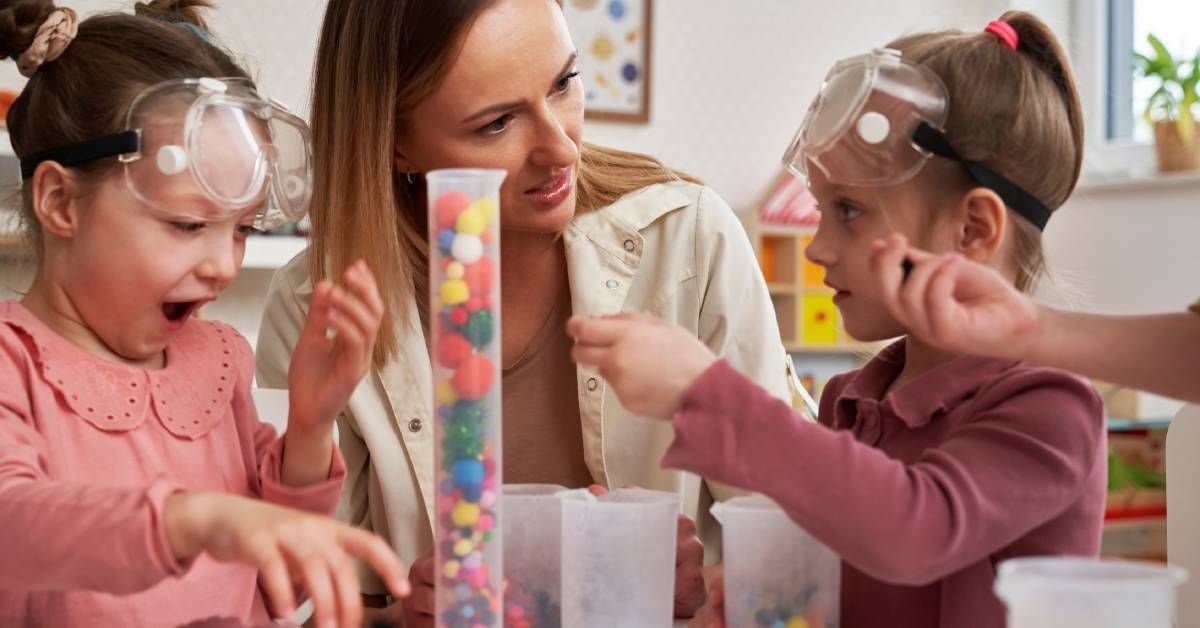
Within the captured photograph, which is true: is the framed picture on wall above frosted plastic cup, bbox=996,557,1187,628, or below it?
above

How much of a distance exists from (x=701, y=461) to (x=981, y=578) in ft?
0.90

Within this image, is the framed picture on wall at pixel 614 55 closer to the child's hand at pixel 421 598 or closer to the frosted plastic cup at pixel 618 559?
the child's hand at pixel 421 598

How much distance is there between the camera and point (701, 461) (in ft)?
3.20

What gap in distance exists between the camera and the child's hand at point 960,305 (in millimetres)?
941

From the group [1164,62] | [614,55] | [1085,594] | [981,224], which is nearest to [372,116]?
[981,224]

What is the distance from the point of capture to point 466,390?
3.22 feet

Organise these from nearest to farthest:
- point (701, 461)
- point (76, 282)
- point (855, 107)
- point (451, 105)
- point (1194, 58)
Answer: point (701, 461), point (855, 107), point (76, 282), point (451, 105), point (1194, 58)

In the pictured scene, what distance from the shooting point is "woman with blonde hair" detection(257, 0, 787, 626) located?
1.61 meters

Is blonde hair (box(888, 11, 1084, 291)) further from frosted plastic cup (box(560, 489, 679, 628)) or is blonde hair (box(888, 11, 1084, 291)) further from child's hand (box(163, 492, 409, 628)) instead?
child's hand (box(163, 492, 409, 628))

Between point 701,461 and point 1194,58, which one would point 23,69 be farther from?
point 1194,58

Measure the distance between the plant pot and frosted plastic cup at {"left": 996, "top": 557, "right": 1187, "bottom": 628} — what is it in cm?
334

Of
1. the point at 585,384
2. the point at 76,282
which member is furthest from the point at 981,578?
the point at 76,282

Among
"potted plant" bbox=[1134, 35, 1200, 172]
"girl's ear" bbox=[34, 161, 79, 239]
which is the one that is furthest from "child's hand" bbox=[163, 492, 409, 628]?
"potted plant" bbox=[1134, 35, 1200, 172]

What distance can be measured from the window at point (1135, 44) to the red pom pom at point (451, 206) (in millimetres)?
3433
